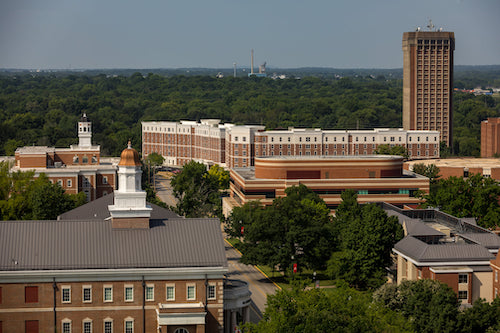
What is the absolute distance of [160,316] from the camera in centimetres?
6800

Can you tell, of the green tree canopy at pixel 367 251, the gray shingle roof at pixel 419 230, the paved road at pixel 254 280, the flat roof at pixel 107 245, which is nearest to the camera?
the flat roof at pixel 107 245

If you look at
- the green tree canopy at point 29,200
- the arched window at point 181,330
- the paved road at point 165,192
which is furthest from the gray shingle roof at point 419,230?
the paved road at point 165,192

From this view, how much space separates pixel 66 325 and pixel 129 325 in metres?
4.23

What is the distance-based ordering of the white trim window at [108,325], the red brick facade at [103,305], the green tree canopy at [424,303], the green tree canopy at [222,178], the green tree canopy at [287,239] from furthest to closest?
the green tree canopy at [222,178] < the green tree canopy at [287,239] < the green tree canopy at [424,303] < the white trim window at [108,325] < the red brick facade at [103,305]

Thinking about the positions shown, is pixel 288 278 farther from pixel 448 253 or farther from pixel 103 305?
pixel 103 305

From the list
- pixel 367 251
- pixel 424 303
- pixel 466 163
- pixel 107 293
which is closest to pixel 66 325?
pixel 107 293

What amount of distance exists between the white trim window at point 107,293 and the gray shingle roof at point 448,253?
94.3 feet

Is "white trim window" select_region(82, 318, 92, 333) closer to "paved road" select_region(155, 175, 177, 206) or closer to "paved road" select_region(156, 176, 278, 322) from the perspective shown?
"paved road" select_region(156, 176, 278, 322)

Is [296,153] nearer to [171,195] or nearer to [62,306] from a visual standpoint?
[171,195]

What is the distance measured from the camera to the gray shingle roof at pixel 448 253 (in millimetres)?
85500

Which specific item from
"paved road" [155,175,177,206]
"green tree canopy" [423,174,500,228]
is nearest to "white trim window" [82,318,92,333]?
"green tree canopy" [423,174,500,228]

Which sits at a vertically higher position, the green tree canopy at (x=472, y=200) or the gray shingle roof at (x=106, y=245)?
the gray shingle roof at (x=106, y=245)

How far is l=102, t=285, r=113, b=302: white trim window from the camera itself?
→ 68875 mm

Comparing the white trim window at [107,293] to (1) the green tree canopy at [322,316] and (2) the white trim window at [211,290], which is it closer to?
(2) the white trim window at [211,290]
